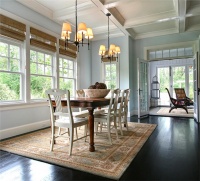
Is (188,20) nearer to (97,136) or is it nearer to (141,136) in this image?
(141,136)

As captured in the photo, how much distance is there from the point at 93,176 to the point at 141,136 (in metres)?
1.76

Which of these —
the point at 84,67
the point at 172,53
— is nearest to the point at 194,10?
the point at 172,53

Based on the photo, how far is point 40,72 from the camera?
13.8ft

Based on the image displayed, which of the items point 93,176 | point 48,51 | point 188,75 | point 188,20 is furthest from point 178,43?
point 93,176

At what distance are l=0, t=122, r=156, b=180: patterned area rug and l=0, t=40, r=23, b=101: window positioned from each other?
0.94m

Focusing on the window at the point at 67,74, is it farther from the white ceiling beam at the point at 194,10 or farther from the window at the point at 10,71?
the white ceiling beam at the point at 194,10

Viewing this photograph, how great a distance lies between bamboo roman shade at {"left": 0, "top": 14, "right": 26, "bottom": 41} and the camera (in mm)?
3199

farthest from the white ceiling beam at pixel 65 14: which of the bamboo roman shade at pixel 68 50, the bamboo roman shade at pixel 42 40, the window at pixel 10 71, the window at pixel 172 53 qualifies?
the window at pixel 172 53

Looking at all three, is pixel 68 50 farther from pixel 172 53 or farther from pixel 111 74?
pixel 172 53

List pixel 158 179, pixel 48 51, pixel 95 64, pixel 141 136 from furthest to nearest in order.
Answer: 1. pixel 95 64
2. pixel 48 51
3. pixel 141 136
4. pixel 158 179

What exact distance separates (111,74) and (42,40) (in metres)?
2.87

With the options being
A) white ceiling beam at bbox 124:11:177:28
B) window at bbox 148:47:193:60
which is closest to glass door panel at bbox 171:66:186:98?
window at bbox 148:47:193:60

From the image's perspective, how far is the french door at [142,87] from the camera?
5551 mm

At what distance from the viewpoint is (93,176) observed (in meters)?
1.83
